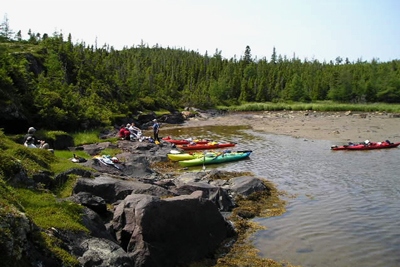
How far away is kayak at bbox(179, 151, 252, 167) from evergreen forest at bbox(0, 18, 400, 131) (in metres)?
13.4

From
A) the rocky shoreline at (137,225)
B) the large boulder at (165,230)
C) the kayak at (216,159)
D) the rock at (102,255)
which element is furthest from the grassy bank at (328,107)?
the rock at (102,255)

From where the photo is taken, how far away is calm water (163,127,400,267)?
12344 millimetres

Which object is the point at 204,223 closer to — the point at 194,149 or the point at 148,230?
the point at 148,230

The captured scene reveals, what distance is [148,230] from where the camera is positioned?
10.8 meters

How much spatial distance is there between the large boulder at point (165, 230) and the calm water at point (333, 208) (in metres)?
2.22

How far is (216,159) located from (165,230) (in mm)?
18058

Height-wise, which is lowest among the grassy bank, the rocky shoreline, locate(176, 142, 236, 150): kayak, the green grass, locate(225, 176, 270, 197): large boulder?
locate(176, 142, 236, 150): kayak

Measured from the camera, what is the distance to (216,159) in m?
29.0

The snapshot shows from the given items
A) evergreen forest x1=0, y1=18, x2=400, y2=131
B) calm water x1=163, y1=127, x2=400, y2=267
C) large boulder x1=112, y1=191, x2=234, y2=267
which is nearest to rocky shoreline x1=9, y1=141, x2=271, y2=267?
large boulder x1=112, y1=191, x2=234, y2=267

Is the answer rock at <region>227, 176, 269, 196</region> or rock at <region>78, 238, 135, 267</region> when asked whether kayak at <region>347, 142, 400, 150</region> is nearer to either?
rock at <region>227, 176, 269, 196</region>

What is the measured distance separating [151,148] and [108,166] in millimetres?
11731

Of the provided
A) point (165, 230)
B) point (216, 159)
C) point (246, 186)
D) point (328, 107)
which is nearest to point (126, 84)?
point (328, 107)

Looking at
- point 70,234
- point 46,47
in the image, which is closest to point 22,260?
point 70,234

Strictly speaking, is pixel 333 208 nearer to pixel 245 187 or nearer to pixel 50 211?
pixel 245 187
